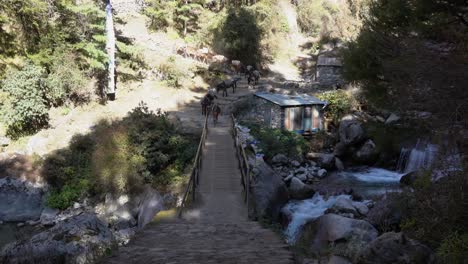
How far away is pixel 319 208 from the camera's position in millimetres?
17047

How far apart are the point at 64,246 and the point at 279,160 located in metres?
13.2

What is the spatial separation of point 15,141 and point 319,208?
1838cm

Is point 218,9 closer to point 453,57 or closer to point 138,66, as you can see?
point 138,66

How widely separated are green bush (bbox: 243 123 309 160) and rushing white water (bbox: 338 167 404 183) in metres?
2.79

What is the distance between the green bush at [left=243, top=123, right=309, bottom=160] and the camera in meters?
22.5

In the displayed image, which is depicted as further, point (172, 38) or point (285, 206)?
point (172, 38)

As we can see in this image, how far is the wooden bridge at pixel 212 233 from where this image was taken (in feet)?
22.7

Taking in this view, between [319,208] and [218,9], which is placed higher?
[218,9]

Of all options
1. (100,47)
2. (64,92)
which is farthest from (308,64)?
(64,92)

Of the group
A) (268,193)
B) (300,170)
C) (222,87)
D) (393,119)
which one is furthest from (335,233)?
(222,87)

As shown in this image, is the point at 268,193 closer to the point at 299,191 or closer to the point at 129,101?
the point at 299,191

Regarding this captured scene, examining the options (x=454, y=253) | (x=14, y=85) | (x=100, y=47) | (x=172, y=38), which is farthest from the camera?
(x=172, y=38)

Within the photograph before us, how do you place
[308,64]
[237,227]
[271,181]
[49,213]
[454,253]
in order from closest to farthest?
1. [454,253]
2. [237,227]
3. [271,181]
4. [49,213]
5. [308,64]

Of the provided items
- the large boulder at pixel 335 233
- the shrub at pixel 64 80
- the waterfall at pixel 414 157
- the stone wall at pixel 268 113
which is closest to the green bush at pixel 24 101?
the shrub at pixel 64 80
